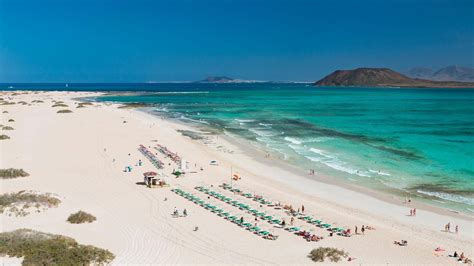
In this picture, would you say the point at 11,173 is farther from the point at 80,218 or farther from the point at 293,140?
the point at 293,140

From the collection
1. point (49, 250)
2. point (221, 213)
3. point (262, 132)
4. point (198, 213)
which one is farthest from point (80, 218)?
point (262, 132)

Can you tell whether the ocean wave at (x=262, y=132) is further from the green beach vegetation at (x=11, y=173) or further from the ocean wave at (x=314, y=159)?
the green beach vegetation at (x=11, y=173)

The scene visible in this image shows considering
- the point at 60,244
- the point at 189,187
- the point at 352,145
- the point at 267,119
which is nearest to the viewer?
the point at 60,244

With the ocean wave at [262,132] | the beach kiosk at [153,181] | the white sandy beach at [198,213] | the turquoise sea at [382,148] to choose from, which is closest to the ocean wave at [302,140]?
the turquoise sea at [382,148]

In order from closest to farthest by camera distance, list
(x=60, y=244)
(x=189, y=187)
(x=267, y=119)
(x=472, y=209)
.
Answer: (x=60, y=244)
(x=472, y=209)
(x=189, y=187)
(x=267, y=119)

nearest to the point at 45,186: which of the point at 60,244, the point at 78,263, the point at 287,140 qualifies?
the point at 60,244

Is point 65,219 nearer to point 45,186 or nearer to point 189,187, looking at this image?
point 45,186
